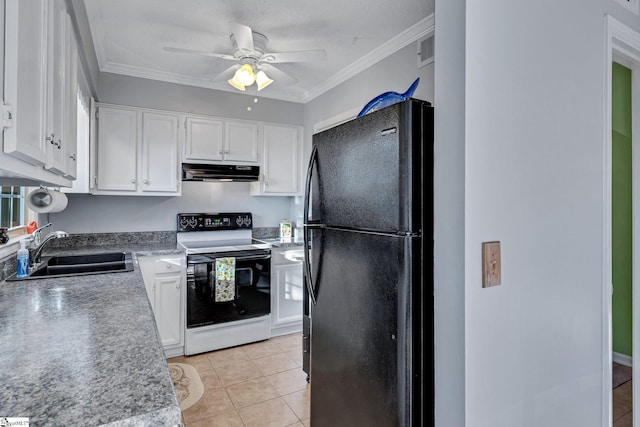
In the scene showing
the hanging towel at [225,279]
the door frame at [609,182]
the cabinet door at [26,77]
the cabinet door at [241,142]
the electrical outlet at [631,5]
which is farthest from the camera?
the cabinet door at [241,142]

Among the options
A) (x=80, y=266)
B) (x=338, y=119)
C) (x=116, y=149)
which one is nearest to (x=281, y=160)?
(x=338, y=119)

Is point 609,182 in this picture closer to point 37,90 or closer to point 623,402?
point 623,402

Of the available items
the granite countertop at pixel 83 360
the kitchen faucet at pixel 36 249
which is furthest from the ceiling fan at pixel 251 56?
the granite countertop at pixel 83 360

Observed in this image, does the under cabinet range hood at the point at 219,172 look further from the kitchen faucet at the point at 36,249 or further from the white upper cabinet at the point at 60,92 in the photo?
the white upper cabinet at the point at 60,92

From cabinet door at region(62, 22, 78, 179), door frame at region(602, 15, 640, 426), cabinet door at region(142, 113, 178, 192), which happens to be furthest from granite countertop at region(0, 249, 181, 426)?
cabinet door at region(142, 113, 178, 192)

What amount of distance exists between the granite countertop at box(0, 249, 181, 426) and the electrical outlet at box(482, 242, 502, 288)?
0.90 metres

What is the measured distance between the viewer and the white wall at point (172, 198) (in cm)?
329

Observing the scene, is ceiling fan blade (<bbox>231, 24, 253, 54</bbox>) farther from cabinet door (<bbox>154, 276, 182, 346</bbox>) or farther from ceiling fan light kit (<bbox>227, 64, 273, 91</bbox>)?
cabinet door (<bbox>154, 276, 182, 346</bbox>)

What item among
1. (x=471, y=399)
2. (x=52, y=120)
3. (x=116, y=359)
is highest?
(x=52, y=120)

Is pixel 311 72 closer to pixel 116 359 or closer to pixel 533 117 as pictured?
pixel 533 117

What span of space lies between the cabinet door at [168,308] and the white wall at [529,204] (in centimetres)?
254

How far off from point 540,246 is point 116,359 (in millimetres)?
1360

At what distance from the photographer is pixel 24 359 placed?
921mm

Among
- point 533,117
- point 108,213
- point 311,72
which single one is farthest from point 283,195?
point 533,117
